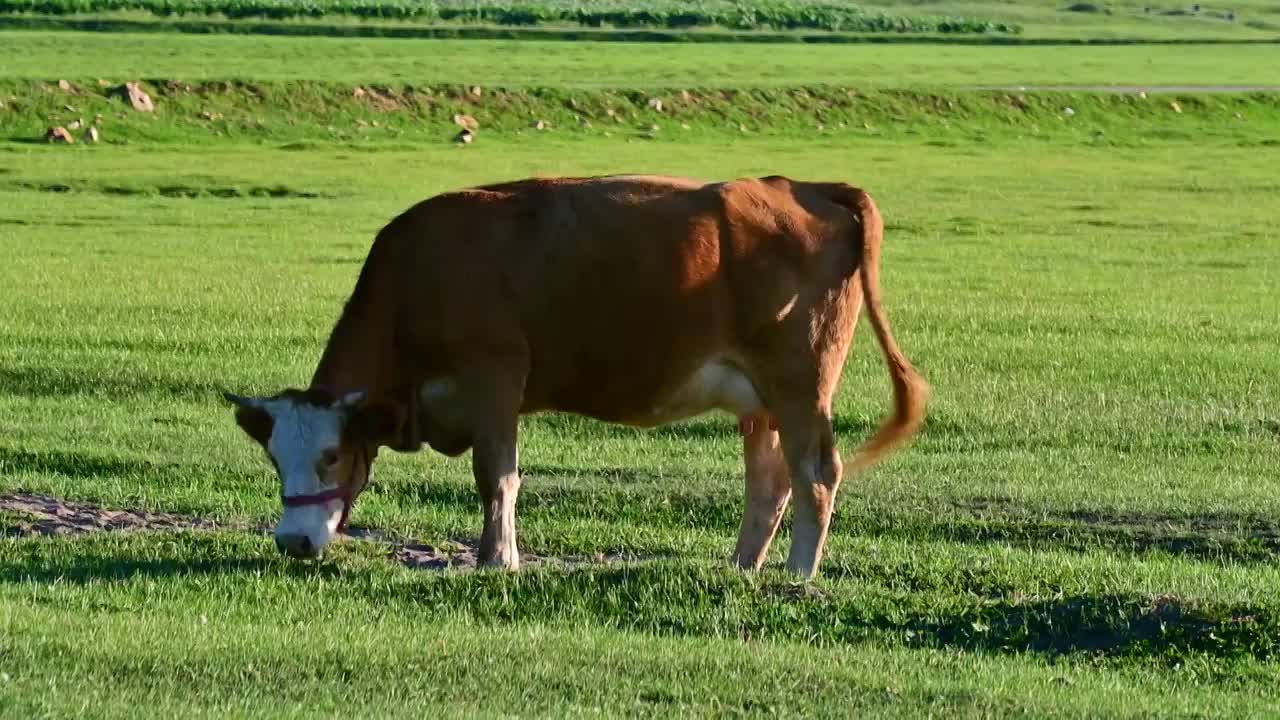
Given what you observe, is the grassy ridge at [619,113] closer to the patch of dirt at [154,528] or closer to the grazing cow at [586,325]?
the patch of dirt at [154,528]

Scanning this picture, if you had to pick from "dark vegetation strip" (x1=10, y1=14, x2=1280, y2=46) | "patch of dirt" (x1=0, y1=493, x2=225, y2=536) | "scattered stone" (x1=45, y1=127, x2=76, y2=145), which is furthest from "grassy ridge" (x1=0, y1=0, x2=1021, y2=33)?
"patch of dirt" (x1=0, y1=493, x2=225, y2=536)

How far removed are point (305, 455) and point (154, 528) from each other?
1.94 m

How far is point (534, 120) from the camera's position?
50375 mm

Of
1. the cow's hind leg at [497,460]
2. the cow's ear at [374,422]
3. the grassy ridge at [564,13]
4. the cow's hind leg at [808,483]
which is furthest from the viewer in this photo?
→ the grassy ridge at [564,13]

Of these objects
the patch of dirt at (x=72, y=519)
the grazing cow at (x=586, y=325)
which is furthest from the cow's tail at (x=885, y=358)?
the patch of dirt at (x=72, y=519)

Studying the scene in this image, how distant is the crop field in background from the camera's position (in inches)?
301

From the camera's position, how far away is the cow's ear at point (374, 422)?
992 cm

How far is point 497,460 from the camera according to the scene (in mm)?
10180

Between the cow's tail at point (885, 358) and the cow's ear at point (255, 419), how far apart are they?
2963 millimetres

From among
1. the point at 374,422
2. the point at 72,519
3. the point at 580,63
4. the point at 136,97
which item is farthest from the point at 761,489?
the point at 580,63

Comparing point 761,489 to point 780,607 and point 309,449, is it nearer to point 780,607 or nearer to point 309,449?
point 780,607

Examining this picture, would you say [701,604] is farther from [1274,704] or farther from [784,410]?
[1274,704]

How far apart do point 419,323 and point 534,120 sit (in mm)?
40551

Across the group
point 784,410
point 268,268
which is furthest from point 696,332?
point 268,268
